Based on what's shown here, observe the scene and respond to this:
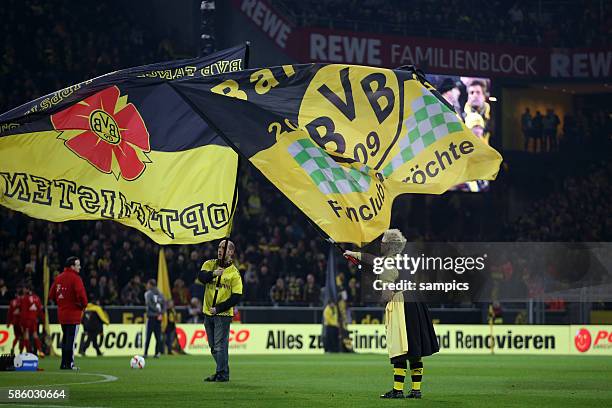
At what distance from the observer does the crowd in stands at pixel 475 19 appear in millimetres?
47719

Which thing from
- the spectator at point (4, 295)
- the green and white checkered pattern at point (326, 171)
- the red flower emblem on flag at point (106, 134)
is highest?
the red flower emblem on flag at point (106, 134)

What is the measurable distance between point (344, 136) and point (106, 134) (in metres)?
3.82

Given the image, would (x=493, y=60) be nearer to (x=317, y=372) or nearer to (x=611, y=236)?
(x=611, y=236)

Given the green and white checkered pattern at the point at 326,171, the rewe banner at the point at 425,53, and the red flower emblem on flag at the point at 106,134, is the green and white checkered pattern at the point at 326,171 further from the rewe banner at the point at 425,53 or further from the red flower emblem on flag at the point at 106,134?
the rewe banner at the point at 425,53

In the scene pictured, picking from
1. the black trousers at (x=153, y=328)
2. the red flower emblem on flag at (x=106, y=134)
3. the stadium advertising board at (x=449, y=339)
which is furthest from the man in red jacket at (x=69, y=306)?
the stadium advertising board at (x=449, y=339)

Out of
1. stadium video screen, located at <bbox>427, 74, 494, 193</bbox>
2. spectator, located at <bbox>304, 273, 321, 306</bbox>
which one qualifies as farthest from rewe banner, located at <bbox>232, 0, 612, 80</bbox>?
spectator, located at <bbox>304, 273, 321, 306</bbox>

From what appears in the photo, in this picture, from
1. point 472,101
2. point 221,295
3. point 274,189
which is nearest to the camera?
point 221,295

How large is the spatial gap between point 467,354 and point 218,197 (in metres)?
19.3

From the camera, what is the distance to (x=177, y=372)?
941 inches

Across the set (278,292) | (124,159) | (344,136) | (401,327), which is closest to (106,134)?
(124,159)

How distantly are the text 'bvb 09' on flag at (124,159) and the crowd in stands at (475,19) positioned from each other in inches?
1075

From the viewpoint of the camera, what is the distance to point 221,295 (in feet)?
63.7

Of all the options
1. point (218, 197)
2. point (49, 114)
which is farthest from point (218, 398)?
point (49, 114)

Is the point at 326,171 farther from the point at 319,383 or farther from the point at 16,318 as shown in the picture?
the point at 16,318
